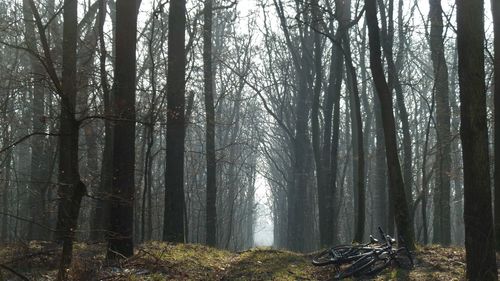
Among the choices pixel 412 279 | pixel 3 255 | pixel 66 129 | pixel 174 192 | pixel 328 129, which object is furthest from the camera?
pixel 328 129

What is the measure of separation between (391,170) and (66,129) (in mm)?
5881

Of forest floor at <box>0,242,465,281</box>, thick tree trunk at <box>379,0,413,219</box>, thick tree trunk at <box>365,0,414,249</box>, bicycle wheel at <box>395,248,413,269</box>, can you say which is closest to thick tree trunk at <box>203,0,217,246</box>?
thick tree trunk at <box>379,0,413,219</box>

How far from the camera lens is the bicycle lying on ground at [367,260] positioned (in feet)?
24.4

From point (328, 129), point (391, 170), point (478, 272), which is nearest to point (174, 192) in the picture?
point (391, 170)

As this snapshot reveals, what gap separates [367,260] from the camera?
7543 mm

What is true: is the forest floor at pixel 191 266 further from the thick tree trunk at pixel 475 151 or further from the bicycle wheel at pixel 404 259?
the thick tree trunk at pixel 475 151

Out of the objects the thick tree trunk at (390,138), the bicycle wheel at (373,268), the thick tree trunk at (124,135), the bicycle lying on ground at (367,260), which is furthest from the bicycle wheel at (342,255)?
the thick tree trunk at (124,135)

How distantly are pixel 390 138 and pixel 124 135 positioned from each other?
4446 mm

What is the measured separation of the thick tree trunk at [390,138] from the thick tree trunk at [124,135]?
413 cm

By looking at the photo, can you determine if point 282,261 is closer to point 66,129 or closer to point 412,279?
point 412,279

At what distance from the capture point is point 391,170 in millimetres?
8727

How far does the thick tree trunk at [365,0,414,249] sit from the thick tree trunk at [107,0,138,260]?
413 centimetres

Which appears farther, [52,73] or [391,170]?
[391,170]

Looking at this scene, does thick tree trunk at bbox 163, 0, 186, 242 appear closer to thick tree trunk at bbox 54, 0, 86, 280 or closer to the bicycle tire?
thick tree trunk at bbox 54, 0, 86, 280
